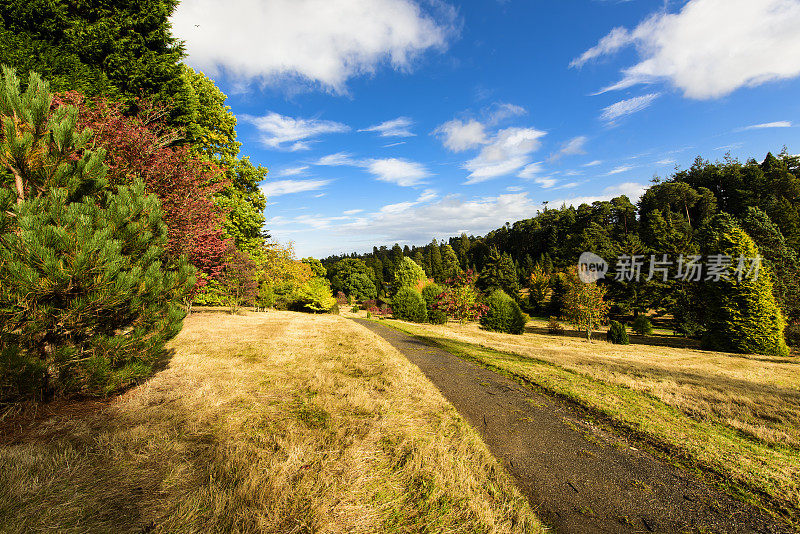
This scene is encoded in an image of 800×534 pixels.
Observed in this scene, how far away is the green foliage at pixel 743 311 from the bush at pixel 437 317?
18.5 m

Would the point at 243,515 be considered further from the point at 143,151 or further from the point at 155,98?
the point at 155,98

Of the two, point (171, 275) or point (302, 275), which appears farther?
point (302, 275)

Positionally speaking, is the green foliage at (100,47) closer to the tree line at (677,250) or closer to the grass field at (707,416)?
the grass field at (707,416)

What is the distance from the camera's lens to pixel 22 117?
12.3 feet

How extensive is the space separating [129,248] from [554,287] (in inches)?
2136

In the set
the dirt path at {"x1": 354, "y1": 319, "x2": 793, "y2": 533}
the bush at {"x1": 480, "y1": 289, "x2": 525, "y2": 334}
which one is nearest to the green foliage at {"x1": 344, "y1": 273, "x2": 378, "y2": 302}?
the bush at {"x1": 480, "y1": 289, "x2": 525, "y2": 334}

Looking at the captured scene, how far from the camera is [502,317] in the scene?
936 inches

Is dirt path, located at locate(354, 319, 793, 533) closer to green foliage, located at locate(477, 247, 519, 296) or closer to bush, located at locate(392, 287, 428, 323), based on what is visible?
bush, located at locate(392, 287, 428, 323)

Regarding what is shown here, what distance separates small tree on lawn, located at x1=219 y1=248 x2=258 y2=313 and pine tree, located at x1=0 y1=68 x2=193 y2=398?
50.2ft

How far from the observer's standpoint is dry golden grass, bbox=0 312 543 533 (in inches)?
90.7

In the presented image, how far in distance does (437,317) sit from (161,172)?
2224cm

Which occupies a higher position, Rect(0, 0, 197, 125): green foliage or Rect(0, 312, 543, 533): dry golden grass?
Rect(0, 0, 197, 125): green foliage

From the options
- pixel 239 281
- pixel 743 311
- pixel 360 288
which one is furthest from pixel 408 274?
pixel 743 311

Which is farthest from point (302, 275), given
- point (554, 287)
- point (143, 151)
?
point (554, 287)
